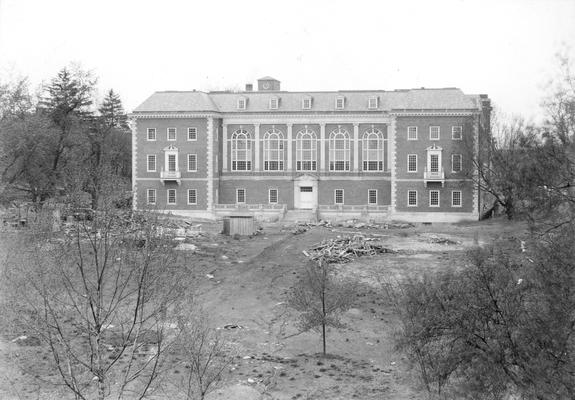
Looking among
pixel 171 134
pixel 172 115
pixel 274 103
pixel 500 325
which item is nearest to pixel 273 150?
pixel 274 103

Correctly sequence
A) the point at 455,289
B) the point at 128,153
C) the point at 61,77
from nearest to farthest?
the point at 455,289 < the point at 61,77 < the point at 128,153

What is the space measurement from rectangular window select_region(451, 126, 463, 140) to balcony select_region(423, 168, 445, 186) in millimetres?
3365

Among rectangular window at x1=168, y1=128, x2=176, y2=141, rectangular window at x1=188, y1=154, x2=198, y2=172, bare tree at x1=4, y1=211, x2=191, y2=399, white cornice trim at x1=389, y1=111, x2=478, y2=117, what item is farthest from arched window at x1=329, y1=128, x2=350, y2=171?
bare tree at x1=4, y1=211, x2=191, y2=399

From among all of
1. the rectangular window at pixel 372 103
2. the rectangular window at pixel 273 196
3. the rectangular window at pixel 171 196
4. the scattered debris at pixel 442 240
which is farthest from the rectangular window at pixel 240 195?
the scattered debris at pixel 442 240

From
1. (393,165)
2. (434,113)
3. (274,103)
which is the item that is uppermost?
(274,103)

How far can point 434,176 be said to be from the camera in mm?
62281

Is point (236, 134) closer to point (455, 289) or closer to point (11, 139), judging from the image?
point (11, 139)

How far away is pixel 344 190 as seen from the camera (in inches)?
2603

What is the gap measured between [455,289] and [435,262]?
2101cm

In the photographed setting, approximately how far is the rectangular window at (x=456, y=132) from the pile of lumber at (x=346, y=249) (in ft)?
85.3

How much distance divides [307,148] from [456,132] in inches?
585

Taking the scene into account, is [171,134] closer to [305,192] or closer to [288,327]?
[305,192]

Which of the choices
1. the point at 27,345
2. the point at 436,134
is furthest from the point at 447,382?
the point at 436,134

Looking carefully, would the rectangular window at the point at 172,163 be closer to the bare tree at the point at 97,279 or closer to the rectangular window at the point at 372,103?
the rectangular window at the point at 372,103
